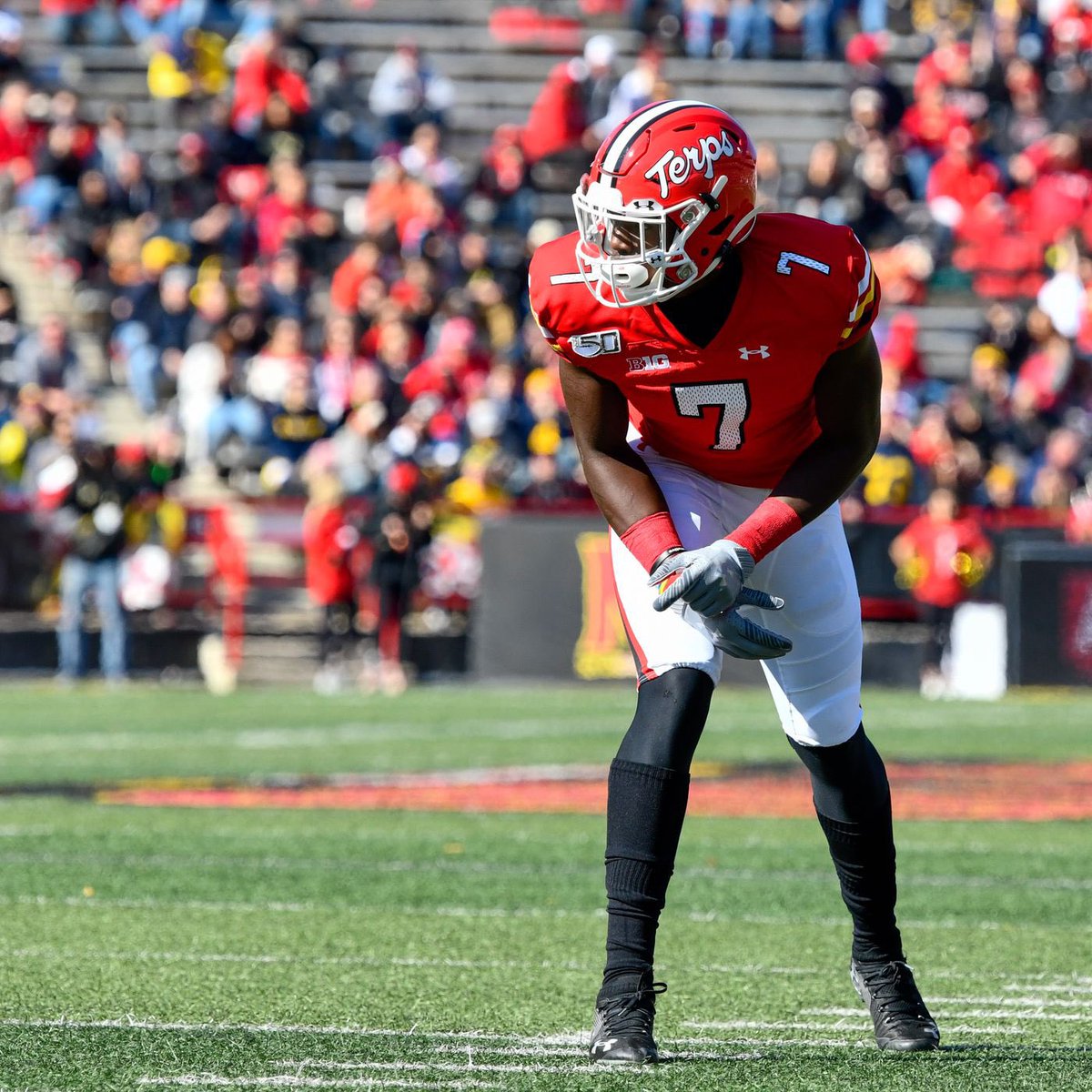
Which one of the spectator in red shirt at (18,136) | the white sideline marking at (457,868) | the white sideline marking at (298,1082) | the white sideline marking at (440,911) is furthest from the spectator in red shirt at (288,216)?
the white sideline marking at (298,1082)

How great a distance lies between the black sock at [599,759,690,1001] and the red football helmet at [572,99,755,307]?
0.92m

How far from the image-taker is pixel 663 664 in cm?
429

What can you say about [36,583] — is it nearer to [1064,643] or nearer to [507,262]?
[507,262]

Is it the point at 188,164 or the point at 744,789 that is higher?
the point at 188,164

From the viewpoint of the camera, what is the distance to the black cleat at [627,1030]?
13.4 feet

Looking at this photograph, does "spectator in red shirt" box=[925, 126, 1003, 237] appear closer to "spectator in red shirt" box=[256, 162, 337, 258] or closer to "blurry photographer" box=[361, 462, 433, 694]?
"spectator in red shirt" box=[256, 162, 337, 258]

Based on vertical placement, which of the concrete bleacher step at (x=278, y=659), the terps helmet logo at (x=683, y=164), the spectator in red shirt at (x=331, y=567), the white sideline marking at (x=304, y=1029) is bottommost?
the concrete bleacher step at (x=278, y=659)

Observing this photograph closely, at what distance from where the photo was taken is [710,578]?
410cm

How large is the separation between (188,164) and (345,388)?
3.14 metres

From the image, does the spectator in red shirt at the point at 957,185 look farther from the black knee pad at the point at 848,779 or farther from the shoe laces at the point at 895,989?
the shoe laces at the point at 895,989

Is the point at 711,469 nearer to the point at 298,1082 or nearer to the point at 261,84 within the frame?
the point at 298,1082

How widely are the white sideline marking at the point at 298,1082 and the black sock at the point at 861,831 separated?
1.05m

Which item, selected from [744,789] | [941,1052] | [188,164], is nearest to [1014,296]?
[188,164]

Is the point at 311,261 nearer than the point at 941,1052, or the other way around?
the point at 941,1052
